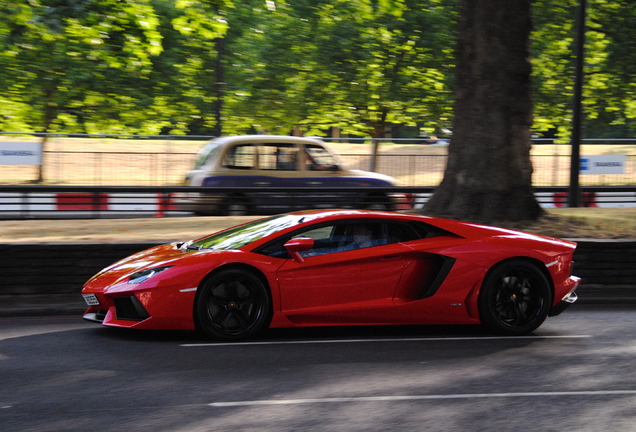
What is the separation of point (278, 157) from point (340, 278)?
29.5 ft

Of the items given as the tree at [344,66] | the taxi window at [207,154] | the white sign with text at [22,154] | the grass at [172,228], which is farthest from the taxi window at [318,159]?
the tree at [344,66]

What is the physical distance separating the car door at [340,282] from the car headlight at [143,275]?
0.99 metres

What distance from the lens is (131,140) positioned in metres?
22.1

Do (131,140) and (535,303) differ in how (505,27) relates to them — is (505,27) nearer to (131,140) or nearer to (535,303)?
(535,303)

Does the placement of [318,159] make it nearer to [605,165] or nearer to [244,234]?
[244,234]

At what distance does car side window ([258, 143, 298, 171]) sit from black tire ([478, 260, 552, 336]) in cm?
879

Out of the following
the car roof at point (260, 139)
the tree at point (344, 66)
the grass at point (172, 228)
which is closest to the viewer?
the grass at point (172, 228)

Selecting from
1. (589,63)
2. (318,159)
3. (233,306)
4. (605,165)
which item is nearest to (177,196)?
(318,159)

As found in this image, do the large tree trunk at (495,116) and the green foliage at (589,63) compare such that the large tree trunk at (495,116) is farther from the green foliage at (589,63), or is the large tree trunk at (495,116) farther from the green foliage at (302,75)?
the green foliage at (302,75)

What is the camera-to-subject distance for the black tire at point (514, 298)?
25.5 ft

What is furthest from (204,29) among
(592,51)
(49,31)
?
(592,51)

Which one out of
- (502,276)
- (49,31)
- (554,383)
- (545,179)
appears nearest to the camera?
(554,383)

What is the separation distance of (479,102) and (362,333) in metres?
5.31

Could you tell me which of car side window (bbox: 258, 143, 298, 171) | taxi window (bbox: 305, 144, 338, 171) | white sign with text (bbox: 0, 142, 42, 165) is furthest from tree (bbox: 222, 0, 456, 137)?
car side window (bbox: 258, 143, 298, 171)
